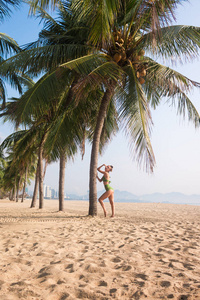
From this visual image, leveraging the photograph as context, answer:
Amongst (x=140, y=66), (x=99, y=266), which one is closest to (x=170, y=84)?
(x=140, y=66)

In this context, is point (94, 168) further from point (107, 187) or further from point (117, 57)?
point (117, 57)

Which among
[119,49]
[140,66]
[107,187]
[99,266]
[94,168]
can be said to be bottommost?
[99,266]

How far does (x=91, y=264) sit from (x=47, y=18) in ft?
33.2

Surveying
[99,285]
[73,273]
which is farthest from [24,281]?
[99,285]

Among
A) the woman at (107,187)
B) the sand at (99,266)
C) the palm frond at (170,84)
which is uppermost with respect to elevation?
the palm frond at (170,84)

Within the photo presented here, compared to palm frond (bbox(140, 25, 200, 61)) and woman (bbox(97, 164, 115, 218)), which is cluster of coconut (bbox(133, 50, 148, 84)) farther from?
woman (bbox(97, 164, 115, 218))

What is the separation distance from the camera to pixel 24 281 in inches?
105

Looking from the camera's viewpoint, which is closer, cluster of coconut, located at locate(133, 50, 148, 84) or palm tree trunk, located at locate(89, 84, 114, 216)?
cluster of coconut, located at locate(133, 50, 148, 84)

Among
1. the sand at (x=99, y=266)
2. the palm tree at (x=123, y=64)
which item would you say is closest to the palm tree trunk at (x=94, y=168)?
the palm tree at (x=123, y=64)

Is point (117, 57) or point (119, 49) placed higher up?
point (119, 49)

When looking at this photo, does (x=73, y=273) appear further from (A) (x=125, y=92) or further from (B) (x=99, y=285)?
(A) (x=125, y=92)

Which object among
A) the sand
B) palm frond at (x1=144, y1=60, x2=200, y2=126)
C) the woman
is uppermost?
palm frond at (x1=144, y1=60, x2=200, y2=126)

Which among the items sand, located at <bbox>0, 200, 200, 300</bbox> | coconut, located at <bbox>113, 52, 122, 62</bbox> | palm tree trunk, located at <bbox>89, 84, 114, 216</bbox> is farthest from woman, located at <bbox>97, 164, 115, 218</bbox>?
coconut, located at <bbox>113, 52, 122, 62</bbox>

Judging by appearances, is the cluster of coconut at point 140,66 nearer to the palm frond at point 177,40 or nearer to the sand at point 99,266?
the palm frond at point 177,40
